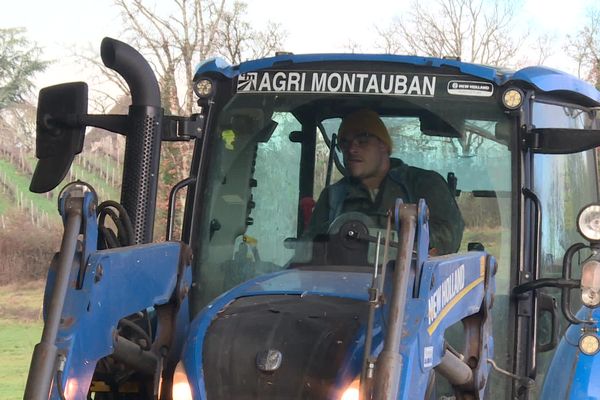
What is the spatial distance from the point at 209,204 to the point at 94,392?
102 centimetres

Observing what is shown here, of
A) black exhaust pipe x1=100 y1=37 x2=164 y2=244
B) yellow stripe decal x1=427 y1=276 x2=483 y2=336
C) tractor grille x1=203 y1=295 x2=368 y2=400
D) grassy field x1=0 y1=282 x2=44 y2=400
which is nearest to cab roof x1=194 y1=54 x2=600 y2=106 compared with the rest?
black exhaust pipe x1=100 y1=37 x2=164 y2=244

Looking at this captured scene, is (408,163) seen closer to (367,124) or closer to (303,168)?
(367,124)

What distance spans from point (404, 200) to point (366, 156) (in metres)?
0.28

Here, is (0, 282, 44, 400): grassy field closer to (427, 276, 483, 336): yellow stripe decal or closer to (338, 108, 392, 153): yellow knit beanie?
(338, 108, 392, 153): yellow knit beanie

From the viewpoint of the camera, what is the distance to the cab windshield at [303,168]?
164 inches

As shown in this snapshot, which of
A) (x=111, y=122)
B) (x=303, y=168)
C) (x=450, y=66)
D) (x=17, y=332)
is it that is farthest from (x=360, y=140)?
(x=17, y=332)

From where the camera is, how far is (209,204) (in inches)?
175

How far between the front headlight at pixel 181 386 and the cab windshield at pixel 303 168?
994mm

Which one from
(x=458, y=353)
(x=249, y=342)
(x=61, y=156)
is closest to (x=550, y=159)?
(x=458, y=353)

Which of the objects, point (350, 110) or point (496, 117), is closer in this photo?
point (496, 117)

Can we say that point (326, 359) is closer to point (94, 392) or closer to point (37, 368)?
point (37, 368)

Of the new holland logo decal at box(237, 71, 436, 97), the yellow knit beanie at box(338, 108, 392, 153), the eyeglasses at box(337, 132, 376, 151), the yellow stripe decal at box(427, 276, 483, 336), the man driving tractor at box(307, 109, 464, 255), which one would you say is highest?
the new holland logo decal at box(237, 71, 436, 97)

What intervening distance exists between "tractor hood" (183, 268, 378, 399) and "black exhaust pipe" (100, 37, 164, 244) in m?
0.71

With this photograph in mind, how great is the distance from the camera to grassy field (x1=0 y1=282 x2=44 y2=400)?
33.3 feet
